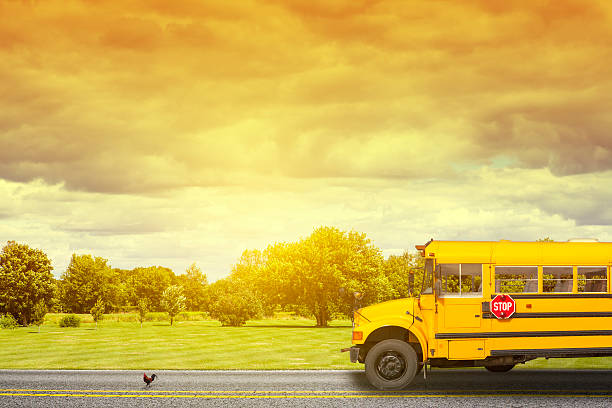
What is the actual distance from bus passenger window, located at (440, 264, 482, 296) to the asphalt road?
195 centimetres

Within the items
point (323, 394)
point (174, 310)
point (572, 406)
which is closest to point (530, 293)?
point (572, 406)

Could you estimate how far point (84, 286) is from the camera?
88.4 metres

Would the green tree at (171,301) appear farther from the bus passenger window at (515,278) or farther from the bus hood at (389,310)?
the bus passenger window at (515,278)

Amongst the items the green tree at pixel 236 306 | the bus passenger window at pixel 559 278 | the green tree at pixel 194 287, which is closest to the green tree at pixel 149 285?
the green tree at pixel 194 287

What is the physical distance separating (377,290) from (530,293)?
121 ft

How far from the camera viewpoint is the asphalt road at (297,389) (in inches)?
397

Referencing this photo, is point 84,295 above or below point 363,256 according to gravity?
below

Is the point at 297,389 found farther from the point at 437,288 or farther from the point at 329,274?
the point at 329,274

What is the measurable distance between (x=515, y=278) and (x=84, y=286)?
86597 millimetres

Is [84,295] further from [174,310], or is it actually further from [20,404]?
[20,404]

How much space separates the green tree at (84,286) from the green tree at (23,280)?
92.3 ft

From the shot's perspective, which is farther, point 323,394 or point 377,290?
point 377,290

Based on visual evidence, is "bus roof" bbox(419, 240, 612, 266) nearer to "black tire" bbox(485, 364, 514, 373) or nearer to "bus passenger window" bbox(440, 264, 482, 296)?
"bus passenger window" bbox(440, 264, 482, 296)

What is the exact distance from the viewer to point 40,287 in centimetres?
5788
